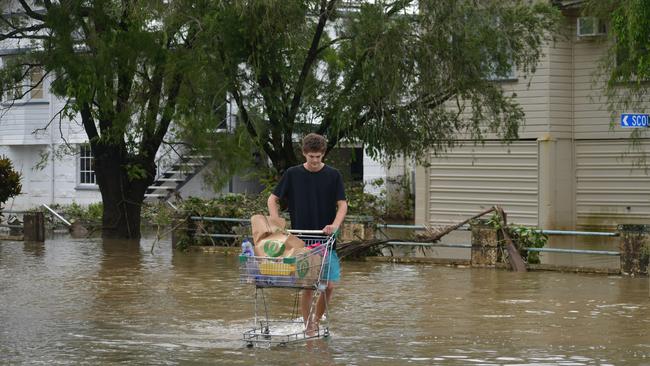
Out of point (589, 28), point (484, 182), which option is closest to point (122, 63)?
point (484, 182)

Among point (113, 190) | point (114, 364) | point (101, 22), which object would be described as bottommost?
point (114, 364)

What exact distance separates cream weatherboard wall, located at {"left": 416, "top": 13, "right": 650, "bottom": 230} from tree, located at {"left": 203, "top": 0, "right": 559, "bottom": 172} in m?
6.76

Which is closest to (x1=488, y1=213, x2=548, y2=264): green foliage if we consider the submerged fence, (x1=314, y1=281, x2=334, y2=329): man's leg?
the submerged fence

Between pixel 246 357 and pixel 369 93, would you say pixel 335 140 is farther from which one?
pixel 246 357

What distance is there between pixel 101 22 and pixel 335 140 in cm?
495

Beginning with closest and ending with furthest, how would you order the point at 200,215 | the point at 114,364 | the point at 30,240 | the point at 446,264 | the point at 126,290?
the point at 114,364 → the point at 126,290 → the point at 446,264 → the point at 200,215 → the point at 30,240

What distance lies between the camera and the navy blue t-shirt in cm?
1063

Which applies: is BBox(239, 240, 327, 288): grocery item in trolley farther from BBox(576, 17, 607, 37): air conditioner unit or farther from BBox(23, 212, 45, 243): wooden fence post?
Answer: BBox(576, 17, 607, 37): air conditioner unit

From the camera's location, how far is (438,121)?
70.2ft

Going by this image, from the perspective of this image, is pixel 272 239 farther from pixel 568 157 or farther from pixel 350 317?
pixel 568 157

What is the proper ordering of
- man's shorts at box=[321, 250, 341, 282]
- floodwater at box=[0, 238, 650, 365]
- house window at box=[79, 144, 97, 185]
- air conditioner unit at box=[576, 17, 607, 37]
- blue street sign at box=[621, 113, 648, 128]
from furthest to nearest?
house window at box=[79, 144, 97, 185] → air conditioner unit at box=[576, 17, 607, 37] → blue street sign at box=[621, 113, 648, 128] → man's shorts at box=[321, 250, 341, 282] → floodwater at box=[0, 238, 650, 365]

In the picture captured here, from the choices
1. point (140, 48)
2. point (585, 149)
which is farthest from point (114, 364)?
point (585, 149)

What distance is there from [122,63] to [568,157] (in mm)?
11755

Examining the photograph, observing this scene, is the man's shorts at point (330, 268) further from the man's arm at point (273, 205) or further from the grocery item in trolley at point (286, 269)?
the man's arm at point (273, 205)
